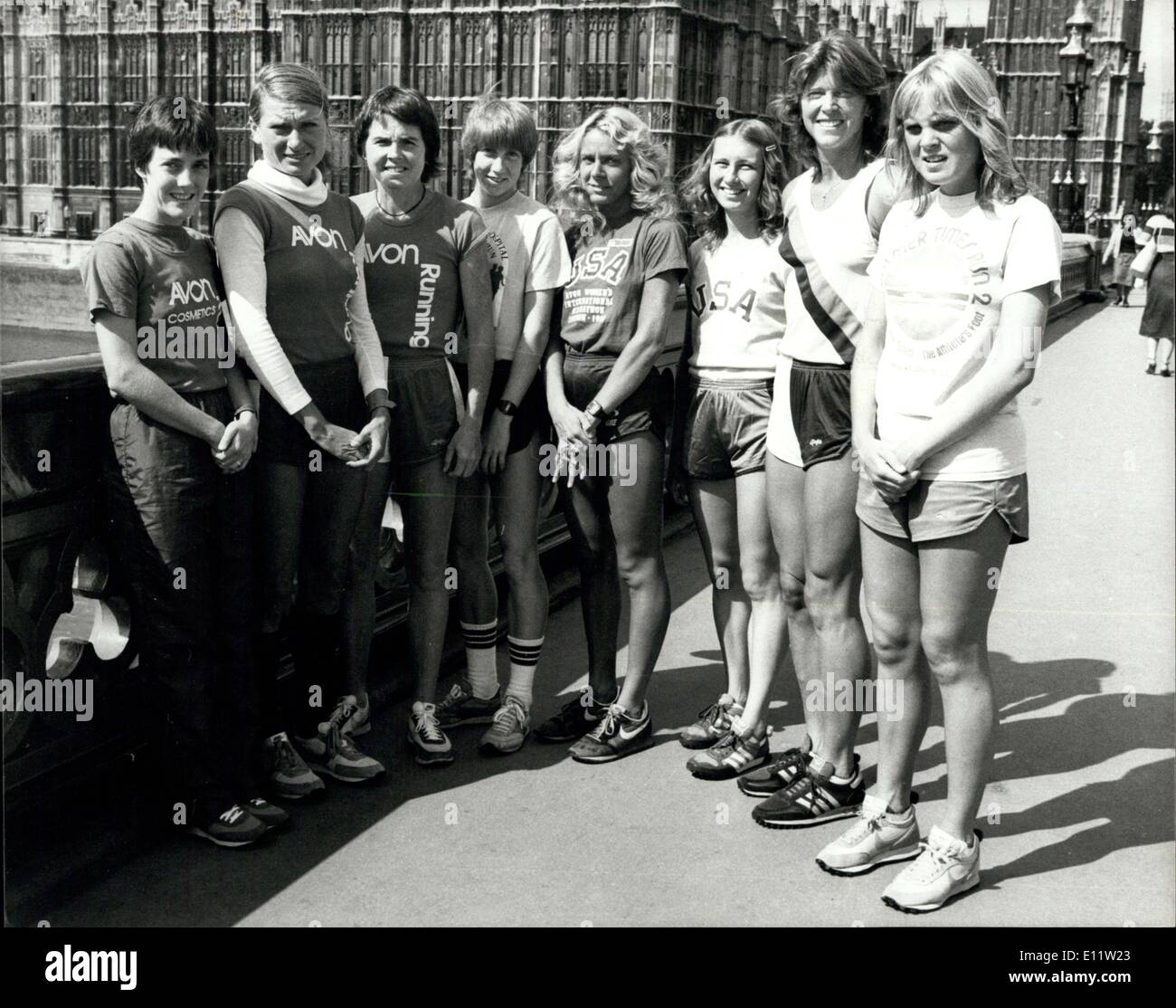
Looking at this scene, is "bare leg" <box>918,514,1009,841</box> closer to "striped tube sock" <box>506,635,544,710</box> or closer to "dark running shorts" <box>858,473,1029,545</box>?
"dark running shorts" <box>858,473,1029,545</box>

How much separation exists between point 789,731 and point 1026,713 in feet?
2.26

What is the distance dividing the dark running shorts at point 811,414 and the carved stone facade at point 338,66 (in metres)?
47.2

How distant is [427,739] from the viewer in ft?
11.0

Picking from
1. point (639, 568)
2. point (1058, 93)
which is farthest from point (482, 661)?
point (1058, 93)

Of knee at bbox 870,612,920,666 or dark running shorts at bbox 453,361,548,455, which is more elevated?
dark running shorts at bbox 453,361,548,455

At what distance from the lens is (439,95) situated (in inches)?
2240

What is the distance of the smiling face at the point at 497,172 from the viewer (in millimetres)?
3410

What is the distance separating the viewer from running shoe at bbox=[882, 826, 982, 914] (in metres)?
2.62

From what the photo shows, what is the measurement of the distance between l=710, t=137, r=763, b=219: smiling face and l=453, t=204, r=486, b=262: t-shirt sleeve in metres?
0.58

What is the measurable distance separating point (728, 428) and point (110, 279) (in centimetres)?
145

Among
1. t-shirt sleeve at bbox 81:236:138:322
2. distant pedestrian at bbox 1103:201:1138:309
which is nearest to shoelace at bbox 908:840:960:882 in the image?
t-shirt sleeve at bbox 81:236:138:322

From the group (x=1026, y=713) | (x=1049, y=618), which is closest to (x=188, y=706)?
(x=1026, y=713)

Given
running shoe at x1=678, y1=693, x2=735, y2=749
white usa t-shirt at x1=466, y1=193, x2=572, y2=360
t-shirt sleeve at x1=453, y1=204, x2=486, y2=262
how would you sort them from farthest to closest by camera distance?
running shoe at x1=678, y1=693, x2=735, y2=749, white usa t-shirt at x1=466, y1=193, x2=572, y2=360, t-shirt sleeve at x1=453, y1=204, x2=486, y2=262

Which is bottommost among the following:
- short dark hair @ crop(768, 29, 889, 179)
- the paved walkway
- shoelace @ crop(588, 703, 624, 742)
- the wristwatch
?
the paved walkway
